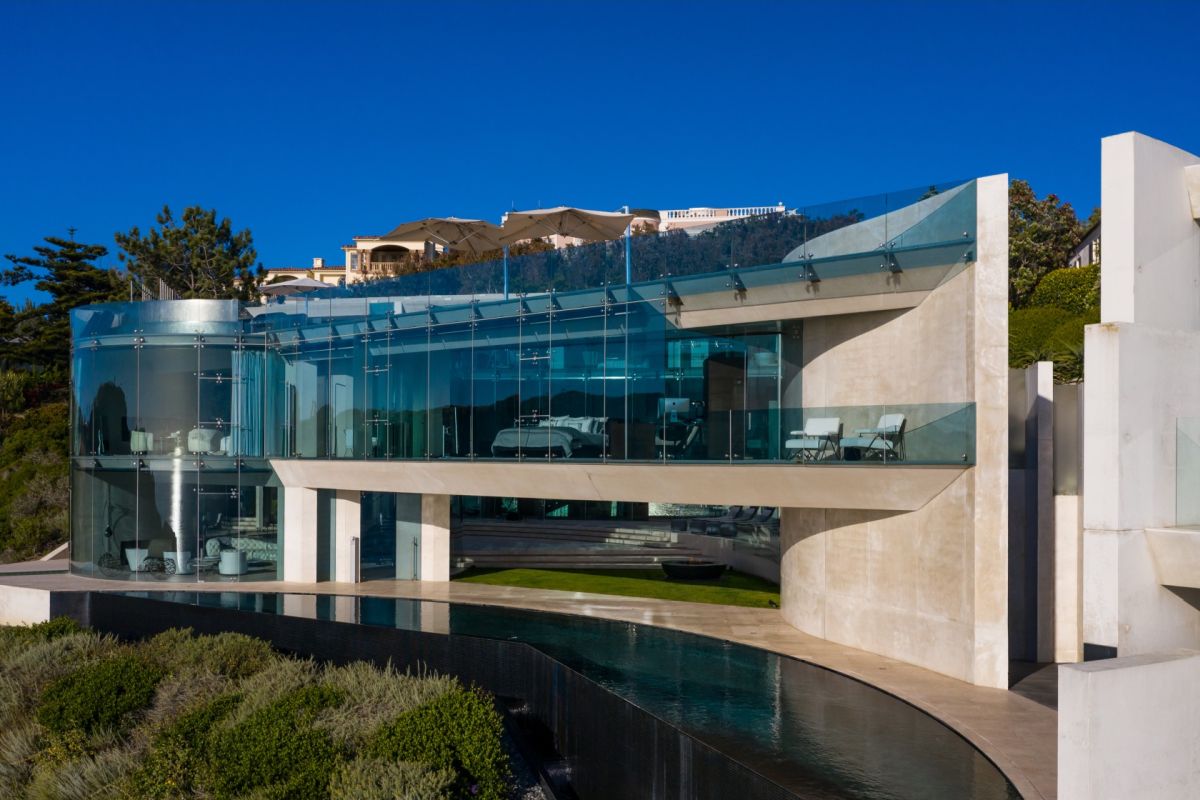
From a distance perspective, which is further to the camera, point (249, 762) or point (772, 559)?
point (772, 559)

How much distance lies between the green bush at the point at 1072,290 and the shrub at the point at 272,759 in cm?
2940

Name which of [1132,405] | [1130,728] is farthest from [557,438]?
[1130,728]

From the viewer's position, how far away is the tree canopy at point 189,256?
5256cm

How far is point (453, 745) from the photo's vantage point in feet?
42.9

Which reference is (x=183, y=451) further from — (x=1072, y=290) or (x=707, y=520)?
(x=1072, y=290)

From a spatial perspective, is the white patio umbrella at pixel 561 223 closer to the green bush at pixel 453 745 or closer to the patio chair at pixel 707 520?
the patio chair at pixel 707 520

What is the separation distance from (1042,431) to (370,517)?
15792 millimetres

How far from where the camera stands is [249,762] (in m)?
13.0

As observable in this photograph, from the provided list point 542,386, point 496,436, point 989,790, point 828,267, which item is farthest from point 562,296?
point 989,790

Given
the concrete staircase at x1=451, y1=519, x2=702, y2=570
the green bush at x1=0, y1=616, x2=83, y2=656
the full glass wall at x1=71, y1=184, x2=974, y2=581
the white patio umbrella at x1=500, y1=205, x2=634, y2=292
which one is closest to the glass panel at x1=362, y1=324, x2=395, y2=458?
the full glass wall at x1=71, y1=184, x2=974, y2=581

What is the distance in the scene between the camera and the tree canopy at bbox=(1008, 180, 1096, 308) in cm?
4572

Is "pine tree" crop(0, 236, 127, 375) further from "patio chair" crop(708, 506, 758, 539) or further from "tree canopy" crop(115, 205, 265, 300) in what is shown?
"patio chair" crop(708, 506, 758, 539)

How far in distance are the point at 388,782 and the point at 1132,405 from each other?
8.66m

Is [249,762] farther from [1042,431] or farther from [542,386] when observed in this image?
[1042,431]
